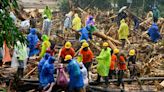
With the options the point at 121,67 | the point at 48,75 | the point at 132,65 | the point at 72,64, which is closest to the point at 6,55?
the point at 48,75

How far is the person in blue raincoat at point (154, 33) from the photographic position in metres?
21.4

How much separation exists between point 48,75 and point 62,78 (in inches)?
16.8

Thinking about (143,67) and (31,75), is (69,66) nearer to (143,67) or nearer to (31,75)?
(31,75)

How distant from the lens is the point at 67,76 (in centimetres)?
1244

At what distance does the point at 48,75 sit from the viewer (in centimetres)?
1255

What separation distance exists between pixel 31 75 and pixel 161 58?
20.7 ft

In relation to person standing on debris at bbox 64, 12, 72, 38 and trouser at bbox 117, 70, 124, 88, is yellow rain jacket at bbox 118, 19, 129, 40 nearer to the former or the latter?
person standing on debris at bbox 64, 12, 72, 38

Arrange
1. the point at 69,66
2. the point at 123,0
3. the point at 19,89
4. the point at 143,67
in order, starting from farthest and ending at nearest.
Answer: the point at 123,0, the point at 143,67, the point at 19,89, the point at 69,66

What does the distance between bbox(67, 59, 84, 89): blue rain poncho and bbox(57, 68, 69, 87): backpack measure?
0.31 metres

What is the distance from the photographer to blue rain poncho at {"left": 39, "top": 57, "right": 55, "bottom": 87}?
40.4ft

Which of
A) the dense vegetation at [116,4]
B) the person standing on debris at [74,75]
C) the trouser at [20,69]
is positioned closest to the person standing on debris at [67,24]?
the trouser at [20,69]

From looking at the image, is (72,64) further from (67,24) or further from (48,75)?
(67,24)

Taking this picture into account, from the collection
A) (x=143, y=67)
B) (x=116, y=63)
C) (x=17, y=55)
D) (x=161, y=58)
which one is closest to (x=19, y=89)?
(x=17, y=55)

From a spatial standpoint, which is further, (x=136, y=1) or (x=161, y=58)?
(x=136, y=1)
